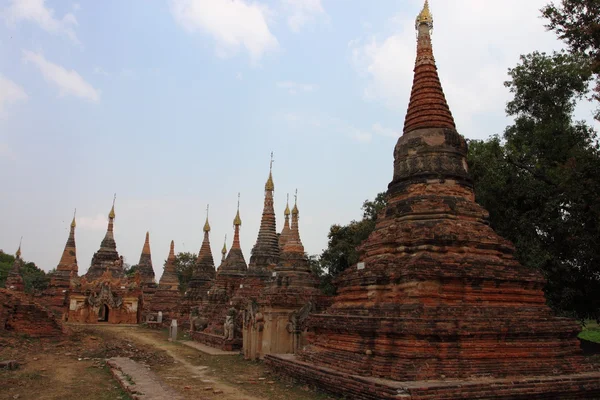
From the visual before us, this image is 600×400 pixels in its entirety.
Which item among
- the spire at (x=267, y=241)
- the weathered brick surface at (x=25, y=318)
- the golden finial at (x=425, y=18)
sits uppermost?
the golden finial at (x=425, y=18)

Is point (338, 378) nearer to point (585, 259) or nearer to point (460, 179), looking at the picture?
point (460, 179)

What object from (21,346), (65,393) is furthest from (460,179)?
(21,346)

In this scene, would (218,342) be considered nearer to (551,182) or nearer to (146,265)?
(551,182)

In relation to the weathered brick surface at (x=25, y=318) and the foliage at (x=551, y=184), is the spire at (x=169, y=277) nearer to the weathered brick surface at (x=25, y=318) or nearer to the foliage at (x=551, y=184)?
the weathered brick surface at (x=25, y=318)

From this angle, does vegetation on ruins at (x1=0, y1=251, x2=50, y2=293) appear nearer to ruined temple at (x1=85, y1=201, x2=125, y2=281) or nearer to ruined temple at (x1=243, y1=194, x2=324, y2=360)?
ruined temple at (x1=85, y1=201, x2=125, y2=281)

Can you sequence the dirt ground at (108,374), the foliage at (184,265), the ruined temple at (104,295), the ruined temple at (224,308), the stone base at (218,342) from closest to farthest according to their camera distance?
the dirt ground at (108,374) → the stone base at (218,342) → the ruined temple at (224,308) → the ruined temple at (104,295) → the foliage at (184,265)

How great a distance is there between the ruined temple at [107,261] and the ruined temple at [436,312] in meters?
34.7

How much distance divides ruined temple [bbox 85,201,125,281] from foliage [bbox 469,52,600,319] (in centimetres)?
3502

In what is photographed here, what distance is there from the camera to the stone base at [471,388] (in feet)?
29.6

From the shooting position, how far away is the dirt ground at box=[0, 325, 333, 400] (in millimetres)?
11953

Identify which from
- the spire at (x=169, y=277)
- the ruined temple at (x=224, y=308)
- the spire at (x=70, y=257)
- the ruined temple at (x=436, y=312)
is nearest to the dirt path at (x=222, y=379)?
the ruined temple at (x=436, y=312)

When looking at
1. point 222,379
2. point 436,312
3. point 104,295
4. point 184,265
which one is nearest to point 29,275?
point 184,265

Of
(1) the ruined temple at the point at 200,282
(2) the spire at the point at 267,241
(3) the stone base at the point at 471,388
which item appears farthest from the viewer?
(1) the ruined temple at the point at 200,282

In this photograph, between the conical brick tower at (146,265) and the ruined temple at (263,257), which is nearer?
the ruined temple at (263,257)
